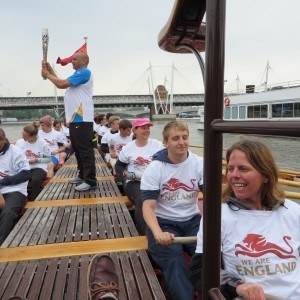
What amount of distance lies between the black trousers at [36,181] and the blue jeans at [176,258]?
3127mm

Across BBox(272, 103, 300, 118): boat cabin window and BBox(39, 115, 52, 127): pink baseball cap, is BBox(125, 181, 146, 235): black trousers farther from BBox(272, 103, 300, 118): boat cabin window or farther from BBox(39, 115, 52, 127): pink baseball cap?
BBox(39, 115, 52, 127): pink baseball cap

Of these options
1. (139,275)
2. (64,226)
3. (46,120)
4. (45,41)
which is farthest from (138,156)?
(46,120)

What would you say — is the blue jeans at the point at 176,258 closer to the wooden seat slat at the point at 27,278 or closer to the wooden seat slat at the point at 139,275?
the wooden seat slat at the point at 139,275

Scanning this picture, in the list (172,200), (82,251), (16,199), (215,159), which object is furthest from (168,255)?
(16,199)

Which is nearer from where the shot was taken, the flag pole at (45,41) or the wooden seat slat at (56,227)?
the wooden seat slat at (56,227)

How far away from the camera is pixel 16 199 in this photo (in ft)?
11.7

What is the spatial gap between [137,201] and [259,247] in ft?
7.13

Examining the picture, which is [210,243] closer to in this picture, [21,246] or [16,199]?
[21,246]

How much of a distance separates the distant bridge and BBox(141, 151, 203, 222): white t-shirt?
4174cm

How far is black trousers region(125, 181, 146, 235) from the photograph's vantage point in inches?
130

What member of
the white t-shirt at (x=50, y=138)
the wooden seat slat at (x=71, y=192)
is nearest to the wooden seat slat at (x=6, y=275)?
the wooden seat slat at (x=71, y=192)

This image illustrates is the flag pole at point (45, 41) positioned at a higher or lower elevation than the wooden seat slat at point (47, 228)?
higher

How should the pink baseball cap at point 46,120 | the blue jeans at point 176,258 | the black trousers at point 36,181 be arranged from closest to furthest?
1. the blue jeans at point 176,258
2. the black trousers at point 36,181
3. the pink baseball cap at point 46,120

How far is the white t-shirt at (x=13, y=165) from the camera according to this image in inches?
147
